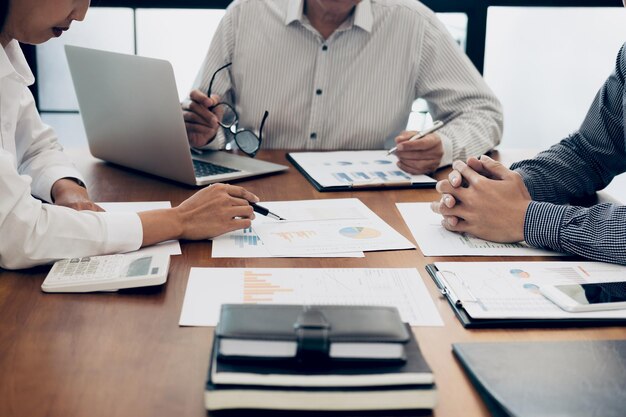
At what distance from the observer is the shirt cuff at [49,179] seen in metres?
1.54

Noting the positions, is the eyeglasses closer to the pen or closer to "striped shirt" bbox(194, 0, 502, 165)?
"striped shirt" bbox(194, 0, 502, 165)

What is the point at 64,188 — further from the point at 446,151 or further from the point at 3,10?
the point at 446,151

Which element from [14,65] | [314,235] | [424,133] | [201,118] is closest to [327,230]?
[314,235]

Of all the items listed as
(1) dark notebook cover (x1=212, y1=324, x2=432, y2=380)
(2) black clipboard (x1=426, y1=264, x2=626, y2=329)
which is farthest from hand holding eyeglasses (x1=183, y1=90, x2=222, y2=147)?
(1) dark notebook cover (x1=212, y1=324, x2=432, y2=380)

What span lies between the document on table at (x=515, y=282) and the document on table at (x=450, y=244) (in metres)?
0.07

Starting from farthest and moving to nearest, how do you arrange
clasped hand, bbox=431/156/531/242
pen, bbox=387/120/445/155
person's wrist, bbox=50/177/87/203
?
pen, bbox=387/120/445/155, person's wrist, bbox=50/177/87/203, clasped hand, bbox=431/156/531/242

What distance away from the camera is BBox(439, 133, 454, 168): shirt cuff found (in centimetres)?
181

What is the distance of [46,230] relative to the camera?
117 cm

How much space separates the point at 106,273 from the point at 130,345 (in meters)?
0.22

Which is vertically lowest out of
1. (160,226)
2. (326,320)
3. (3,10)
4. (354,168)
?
(354,168)

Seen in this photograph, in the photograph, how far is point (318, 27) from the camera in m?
2.14

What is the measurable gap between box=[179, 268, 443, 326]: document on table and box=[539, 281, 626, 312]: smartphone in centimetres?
18

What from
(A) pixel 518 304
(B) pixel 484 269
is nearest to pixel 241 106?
(B) pixel 484 269

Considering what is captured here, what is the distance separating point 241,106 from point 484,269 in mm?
1187
